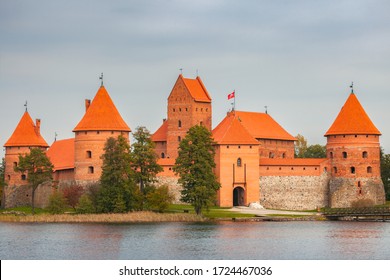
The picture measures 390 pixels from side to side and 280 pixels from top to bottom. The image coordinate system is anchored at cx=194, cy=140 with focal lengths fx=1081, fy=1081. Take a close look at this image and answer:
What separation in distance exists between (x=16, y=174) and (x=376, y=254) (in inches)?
1400

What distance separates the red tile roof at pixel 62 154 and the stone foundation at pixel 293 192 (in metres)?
12.1

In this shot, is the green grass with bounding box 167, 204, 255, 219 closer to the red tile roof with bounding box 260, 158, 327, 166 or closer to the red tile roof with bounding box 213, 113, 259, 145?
the red tile roof with bounding box 213, 113, 259, 145

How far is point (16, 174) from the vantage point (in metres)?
70.6

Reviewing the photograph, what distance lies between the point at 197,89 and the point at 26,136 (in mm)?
11607

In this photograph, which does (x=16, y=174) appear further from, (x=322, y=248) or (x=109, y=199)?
(x=322, y=248)

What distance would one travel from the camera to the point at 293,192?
218 ft

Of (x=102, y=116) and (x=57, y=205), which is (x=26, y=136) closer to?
(x=102, y=116)

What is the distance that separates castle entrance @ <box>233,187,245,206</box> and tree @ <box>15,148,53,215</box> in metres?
11.3

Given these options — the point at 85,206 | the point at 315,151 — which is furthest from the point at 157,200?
the point at 315,151

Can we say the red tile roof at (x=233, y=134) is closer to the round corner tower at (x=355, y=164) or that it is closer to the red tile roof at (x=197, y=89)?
the red tile roof at (x=197, y=89)

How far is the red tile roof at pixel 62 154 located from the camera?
68.1 m

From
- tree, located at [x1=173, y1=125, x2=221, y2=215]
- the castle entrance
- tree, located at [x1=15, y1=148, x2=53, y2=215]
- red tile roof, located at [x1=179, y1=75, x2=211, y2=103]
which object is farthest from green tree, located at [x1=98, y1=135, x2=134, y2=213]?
red tile roof, located at [x1=179, y1=75, x2=211, y2=103]

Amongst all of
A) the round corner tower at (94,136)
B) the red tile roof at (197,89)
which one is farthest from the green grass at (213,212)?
the red tile roof at (197,89)
